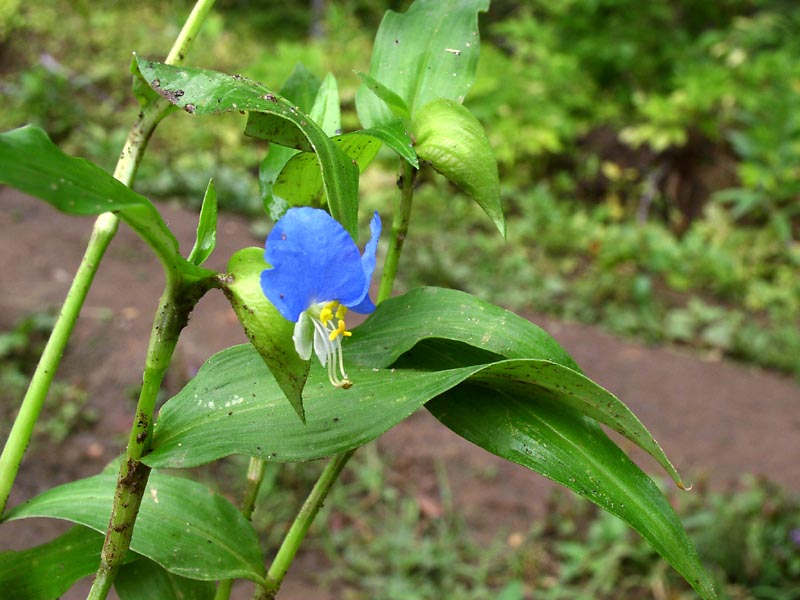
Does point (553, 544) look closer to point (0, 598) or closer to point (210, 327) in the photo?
point (210, 327)

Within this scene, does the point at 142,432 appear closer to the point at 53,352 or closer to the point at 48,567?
the point at 53,352

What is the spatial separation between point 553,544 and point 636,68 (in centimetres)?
485

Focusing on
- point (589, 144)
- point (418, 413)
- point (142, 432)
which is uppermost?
point (589, 144)

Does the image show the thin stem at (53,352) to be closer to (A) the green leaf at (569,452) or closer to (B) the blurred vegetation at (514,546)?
(A) the green leaf at (569,452)

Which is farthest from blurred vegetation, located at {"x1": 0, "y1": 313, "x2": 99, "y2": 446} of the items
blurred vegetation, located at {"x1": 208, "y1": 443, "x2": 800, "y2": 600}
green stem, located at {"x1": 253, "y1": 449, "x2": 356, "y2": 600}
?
green stem, located at {"x1": 253, "y1": 449, "x2": 356, "y2": 600}

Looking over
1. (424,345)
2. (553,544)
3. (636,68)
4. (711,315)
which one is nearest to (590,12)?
(636,68)

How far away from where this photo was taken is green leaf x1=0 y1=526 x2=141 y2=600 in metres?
0.69

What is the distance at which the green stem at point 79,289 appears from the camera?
621 millimetres

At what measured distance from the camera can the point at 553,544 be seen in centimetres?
269

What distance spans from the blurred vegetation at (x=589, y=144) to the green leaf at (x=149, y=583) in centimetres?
367

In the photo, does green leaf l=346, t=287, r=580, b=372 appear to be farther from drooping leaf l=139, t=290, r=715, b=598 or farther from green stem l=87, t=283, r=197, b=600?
green stem l=87, t=283, r=197, b=600

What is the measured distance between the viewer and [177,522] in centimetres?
71

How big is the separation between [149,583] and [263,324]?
0.39 metres

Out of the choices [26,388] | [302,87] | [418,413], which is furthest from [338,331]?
[26,388]
